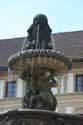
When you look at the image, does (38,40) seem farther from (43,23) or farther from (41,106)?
(41,106)

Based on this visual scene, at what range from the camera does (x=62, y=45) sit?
33438mm

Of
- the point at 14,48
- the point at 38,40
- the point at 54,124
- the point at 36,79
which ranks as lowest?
the point at 54,124

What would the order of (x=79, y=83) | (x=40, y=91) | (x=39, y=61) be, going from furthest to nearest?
(x=79, y=83)
(x=40, y=91)
(x=39, y=61)

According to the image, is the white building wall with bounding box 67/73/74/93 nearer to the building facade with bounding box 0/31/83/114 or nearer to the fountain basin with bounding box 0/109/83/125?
the building facade with bounding box 0/31/83/114

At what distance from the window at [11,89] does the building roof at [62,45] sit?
136cm

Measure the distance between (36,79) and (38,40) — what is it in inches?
42.9

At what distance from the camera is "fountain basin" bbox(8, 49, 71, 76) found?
10391 mm

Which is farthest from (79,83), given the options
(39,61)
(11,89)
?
(39,61)

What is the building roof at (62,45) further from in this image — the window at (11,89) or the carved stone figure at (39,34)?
the carved stone figure at (39,34)

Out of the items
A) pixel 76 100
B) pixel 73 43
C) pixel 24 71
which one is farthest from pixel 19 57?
pixel 73 43

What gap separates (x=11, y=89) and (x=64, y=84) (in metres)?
3.88

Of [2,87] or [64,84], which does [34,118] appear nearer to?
[64,84]

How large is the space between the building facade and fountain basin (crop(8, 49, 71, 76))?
669 inches

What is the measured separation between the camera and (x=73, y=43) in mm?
33438
